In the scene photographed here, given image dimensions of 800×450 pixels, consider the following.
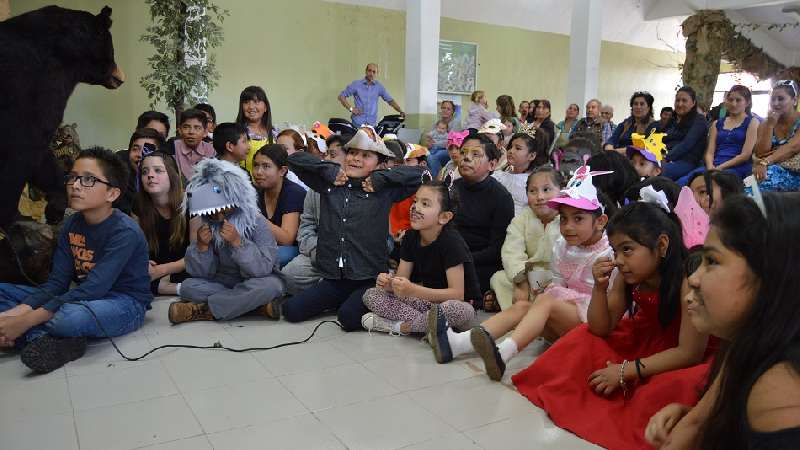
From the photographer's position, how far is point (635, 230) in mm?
2008

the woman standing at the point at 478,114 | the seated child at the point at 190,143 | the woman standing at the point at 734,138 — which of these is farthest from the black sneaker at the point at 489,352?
the woman standing at the point at 478,114

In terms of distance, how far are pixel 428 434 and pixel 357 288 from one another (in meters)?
1.31

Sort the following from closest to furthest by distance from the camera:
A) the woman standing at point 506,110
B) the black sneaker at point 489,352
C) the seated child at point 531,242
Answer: the black sneaker at point 489,352
the seated child at point 531,242
the woman standing at point 506,110

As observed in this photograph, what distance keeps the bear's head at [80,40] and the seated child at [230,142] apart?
72 cm

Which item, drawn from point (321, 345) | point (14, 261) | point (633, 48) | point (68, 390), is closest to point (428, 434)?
point (321, 345)

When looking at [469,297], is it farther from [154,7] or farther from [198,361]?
[154,7]

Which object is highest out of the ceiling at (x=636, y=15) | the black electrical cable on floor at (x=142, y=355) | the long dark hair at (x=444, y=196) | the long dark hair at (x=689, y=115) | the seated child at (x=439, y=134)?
the ceiling at (x=636, y=15)

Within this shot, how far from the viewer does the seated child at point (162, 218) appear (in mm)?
3408

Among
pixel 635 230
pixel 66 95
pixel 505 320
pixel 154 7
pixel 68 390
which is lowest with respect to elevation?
pixel 68 390

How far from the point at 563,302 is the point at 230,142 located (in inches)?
95.4

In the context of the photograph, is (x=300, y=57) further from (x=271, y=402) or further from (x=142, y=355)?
(x=271, y=402)

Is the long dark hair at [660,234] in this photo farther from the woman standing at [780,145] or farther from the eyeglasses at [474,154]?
the woman standing at [780,145]

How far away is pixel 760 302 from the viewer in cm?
107

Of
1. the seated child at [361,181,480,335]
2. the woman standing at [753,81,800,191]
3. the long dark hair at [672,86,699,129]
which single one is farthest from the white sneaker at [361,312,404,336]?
the long dark hair at [672,86,699,129]
